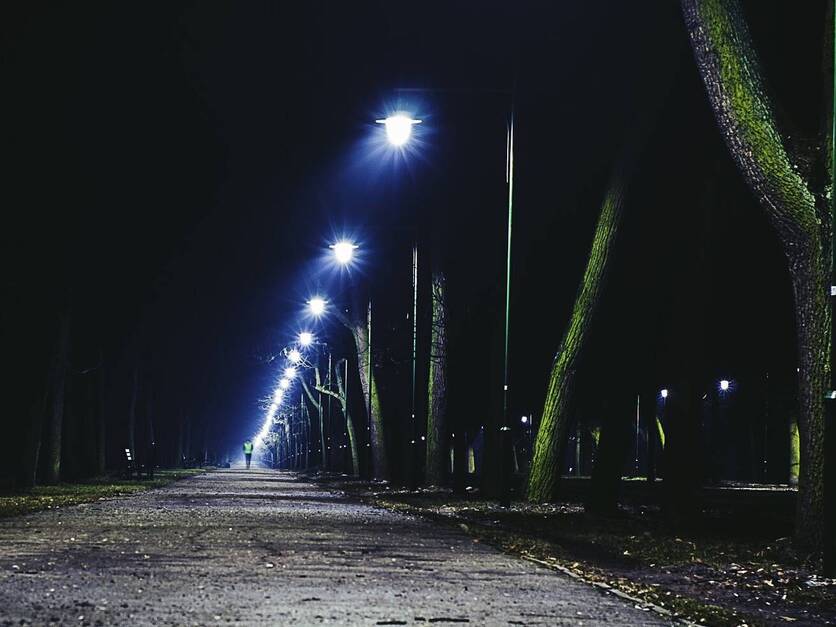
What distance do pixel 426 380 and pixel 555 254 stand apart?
7.24m

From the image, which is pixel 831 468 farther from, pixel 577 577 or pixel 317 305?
pixel 317 305

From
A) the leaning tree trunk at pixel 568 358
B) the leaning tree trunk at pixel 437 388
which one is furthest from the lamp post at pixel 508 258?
the leaning tree trunk at pixel 437 388

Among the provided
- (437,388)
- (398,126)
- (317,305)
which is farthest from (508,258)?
(317,305)

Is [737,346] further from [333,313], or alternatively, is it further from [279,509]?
[279,509]

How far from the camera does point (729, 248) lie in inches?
1682

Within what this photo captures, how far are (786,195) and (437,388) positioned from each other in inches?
1113

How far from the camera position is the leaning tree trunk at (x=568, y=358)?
29.1 metres

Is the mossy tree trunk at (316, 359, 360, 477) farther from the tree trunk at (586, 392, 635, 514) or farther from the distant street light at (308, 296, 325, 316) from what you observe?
the tree trunk at (586, 392, 635, 514)

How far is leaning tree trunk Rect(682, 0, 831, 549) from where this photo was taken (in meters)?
15.3

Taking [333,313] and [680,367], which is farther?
[333,313]

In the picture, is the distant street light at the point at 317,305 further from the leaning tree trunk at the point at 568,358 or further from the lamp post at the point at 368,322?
the leaning tree trunk at the point at 568,358

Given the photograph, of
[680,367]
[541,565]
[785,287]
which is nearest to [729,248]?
[785,287]

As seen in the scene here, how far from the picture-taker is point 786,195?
1567cm

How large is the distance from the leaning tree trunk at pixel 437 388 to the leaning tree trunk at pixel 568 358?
10738mm
